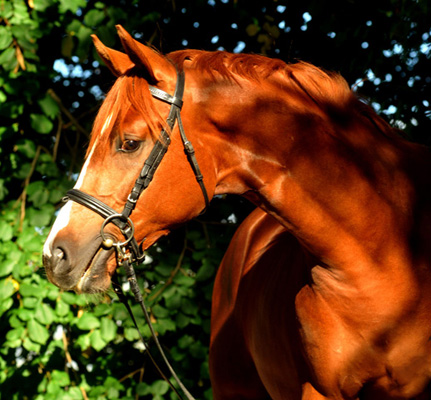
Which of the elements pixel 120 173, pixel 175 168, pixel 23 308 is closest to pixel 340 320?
pixel 175 168

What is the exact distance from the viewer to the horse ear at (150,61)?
1503 millimetres

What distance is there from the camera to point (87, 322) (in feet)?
10.1

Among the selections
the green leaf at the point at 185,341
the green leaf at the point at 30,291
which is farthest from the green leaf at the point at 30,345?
the green leaf at the point at 185,341

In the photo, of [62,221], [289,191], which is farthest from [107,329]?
[289,191]

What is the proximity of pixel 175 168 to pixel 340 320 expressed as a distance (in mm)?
612

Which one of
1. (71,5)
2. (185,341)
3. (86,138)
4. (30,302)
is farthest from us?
(86,138)

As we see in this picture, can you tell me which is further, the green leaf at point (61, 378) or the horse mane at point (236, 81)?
the green leaf at point (61, 378)

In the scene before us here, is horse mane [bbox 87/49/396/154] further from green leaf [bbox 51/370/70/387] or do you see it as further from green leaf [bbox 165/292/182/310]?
green leaf [bbox 51/370/70/387]

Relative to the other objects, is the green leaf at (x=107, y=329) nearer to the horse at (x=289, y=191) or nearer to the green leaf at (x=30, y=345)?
the green leaf at (x=30, y=345)

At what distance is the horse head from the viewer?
151cm

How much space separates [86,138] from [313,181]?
222 centimetres

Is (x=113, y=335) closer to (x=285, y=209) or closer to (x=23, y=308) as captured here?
(x=23, y=308)

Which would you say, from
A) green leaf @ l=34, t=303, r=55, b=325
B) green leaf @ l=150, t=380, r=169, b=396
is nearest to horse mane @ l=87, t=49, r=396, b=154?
green leaf @ l=34, t=303, r=55, b=325

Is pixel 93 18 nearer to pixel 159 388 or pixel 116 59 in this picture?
pixel 116 59
